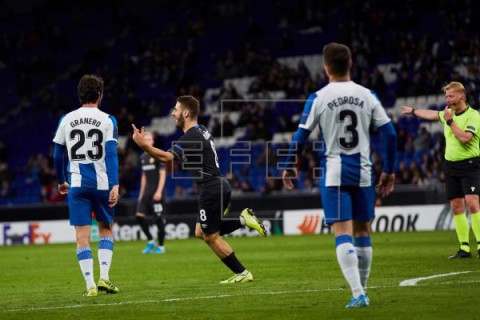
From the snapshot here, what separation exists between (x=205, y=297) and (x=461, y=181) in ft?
21.3

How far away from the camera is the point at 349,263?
8.87m

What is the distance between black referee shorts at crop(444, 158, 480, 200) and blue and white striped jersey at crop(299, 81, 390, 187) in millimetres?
6788

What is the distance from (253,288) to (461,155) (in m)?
5.49

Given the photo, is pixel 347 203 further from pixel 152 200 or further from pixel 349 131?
pixel 152 200

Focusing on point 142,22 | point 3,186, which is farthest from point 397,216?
point 142,22

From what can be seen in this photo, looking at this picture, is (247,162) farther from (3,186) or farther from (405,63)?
(3,186)

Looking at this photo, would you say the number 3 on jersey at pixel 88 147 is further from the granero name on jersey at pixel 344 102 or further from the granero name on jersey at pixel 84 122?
the granero name on jersey at pixel 344 102

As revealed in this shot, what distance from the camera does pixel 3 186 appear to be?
35.8 m

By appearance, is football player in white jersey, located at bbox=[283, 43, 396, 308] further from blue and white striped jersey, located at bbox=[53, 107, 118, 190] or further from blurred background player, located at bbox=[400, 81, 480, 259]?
blurred background player, located at bbox=[400, 81, 480, 259]

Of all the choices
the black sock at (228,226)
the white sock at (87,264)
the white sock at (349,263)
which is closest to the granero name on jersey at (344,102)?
the white sock at (349,263)

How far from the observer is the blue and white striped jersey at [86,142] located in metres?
11.5

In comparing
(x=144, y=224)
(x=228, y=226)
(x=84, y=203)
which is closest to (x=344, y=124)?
(x=84, y=203)

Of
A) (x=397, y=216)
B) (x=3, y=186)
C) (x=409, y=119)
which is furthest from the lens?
(x=3, y=186)

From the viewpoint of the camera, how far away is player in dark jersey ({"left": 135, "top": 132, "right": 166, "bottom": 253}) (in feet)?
71.2
